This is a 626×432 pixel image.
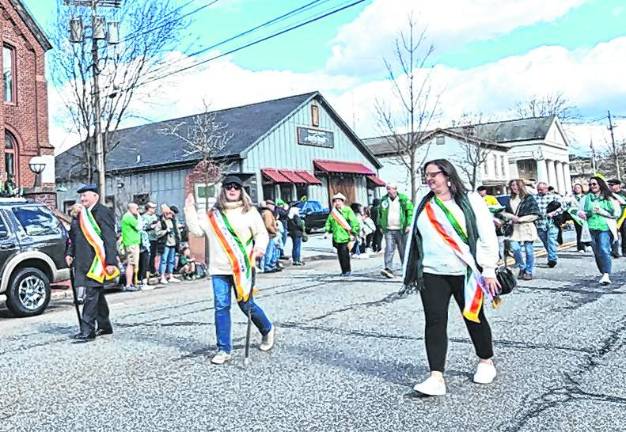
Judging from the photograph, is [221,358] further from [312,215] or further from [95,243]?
[312,215]

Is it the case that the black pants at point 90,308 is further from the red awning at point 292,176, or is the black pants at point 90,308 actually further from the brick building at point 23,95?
the red awning at point 292,176

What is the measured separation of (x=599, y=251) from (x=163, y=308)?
259 inches

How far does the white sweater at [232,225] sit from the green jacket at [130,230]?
7.39 m

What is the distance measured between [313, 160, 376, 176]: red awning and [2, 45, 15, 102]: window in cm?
1686

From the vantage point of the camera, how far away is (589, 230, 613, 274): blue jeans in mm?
10461

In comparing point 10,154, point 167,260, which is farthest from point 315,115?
point 167,260

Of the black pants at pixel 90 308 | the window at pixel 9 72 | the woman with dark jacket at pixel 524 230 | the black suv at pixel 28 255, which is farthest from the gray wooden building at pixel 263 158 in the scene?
the black pants at pixel 90 308

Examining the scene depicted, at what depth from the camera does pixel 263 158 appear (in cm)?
3497

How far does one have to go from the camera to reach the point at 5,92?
26.4 m

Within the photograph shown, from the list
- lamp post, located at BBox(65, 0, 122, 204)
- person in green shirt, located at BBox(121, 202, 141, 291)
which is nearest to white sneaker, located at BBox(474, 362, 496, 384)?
person in green shirt, located at BBox(121, 202, 141, 291)

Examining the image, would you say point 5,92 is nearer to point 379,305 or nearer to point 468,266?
point 379,305

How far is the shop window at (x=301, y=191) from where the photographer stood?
37191 millimetres

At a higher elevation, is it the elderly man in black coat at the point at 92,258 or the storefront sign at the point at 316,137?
the storefront sign at the point at 316,137

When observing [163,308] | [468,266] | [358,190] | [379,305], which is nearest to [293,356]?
[468,266]
